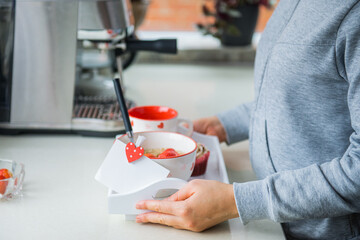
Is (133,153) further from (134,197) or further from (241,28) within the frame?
(241,28)

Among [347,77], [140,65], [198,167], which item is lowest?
[140,65]

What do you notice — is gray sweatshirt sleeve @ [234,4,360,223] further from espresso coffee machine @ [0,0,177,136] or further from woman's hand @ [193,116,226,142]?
espresso coffee machine @ [0,0,177,136]

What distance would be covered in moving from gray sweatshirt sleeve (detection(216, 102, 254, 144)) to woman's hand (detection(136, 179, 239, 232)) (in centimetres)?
36

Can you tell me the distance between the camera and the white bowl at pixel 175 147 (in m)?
0.77

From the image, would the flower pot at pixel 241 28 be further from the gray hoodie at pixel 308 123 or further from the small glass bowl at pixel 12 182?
the small glass bowl at pixel 12 182

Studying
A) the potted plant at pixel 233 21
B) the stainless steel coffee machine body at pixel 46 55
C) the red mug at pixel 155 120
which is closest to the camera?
the red mug at pixel 155 120

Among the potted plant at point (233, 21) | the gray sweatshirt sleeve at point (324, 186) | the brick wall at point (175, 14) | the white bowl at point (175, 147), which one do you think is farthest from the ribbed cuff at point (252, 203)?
the brick wall at point (175, 14)

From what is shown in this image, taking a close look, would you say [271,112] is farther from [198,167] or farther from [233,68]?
[233,68]

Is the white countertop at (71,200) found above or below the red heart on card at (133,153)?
below

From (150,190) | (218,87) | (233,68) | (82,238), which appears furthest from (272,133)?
(233,68)

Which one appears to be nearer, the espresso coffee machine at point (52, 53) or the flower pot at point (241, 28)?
the espresso coffee machine at point (52, 53)

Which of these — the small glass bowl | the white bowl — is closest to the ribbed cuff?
the white bowl

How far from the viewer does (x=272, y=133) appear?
838 millimetres

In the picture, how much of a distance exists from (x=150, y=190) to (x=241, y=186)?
145 millimetres
